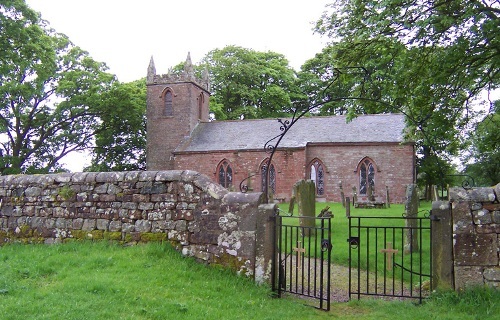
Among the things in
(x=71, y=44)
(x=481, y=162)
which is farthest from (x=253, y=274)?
(x=71, y=44)

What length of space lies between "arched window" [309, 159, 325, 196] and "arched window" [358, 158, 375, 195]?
2.67m

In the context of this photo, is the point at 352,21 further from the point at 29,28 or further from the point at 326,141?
the point at 326,141

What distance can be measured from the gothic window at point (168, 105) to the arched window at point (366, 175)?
55.4ft

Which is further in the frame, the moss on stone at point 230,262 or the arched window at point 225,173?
the arched window at point 225,173

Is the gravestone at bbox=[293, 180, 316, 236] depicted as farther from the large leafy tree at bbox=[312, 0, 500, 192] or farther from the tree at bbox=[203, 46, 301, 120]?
the tree at bbox=[203, 46, 301, 120]

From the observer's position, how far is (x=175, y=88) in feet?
131

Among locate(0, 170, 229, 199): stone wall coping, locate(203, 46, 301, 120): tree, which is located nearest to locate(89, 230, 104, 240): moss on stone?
locate(0, 170, 229, 199): stone wall coping

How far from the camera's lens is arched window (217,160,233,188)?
36031 mm

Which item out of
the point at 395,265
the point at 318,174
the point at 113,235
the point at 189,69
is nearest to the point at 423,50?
the point at 395,265

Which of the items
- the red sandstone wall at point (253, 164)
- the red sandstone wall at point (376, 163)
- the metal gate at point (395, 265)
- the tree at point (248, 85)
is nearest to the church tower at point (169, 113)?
the red sandstone wall at point (253, 164)

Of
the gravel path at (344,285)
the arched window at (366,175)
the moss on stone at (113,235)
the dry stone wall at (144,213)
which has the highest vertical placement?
the arched window at (366,175)

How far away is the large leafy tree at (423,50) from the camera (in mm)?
11156

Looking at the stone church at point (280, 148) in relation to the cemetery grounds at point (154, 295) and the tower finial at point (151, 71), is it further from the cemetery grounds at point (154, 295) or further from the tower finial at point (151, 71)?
the cemetery grounds at point (154, 295)

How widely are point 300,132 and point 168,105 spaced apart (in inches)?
487
